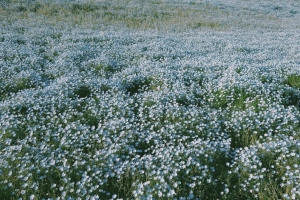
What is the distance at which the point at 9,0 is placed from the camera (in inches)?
1148

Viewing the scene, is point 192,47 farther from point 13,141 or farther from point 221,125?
point 13,141

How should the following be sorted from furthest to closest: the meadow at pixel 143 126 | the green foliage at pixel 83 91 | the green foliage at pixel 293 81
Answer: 1. the green foliage at pixel 293 81
2. the green foliage at pixel 83 91
3. the meadow at pixel 143 126

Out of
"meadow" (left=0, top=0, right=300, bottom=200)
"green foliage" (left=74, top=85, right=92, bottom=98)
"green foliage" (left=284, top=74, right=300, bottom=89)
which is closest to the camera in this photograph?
"meadow" (left=0, top=0, right=300, bottom=200)

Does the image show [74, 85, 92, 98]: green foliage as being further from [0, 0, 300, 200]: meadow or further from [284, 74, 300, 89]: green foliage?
[284, 74, 300, 89]: green foliage

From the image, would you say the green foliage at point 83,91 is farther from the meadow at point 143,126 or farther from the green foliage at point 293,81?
the green foliage at point 293,81

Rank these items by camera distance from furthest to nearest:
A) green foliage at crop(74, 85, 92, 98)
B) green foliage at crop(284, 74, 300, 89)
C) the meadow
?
green foliage at crop(284, 74, 300, 89) < green foliage at crop(74, 85, 92, 98) < the meadow

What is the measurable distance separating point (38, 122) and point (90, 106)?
150 cm

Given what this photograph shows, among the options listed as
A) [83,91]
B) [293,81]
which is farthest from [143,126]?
[293,81]

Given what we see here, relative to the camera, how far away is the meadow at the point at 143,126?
4.81 m

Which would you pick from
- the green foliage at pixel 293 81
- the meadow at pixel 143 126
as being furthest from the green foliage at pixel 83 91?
the green foliage at pixel 293 81

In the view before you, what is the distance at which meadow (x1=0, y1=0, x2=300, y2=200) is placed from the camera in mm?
4809

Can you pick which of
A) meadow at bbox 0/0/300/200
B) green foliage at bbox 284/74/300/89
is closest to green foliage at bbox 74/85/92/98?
meadow at bbox 0/0/300/200

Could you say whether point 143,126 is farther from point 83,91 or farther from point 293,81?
point 293,81

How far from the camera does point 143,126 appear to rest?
6645 mm
